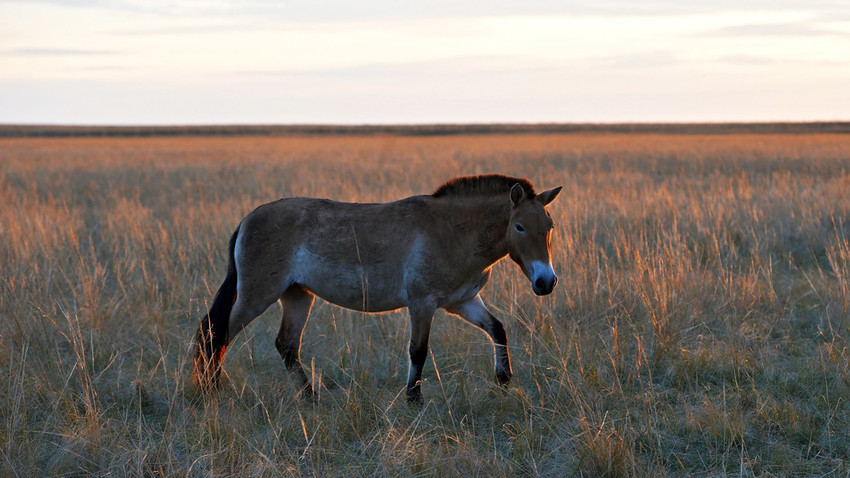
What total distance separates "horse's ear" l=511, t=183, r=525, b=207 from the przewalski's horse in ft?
0.05

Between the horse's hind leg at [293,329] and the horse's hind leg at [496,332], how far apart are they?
1152mm

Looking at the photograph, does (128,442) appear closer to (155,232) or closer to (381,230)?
(381,230)

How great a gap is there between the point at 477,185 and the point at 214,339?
2187 millimetres

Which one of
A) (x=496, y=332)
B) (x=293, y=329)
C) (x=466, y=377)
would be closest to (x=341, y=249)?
(x=293, y=329)

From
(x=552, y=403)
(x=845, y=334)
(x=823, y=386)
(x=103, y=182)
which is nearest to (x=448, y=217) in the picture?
(x=552, y=403)

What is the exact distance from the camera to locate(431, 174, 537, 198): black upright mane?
204 inches

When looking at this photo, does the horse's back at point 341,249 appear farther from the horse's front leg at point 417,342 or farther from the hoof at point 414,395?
the hoof at point 414,395

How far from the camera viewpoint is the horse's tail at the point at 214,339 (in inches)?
203

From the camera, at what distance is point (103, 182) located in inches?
835

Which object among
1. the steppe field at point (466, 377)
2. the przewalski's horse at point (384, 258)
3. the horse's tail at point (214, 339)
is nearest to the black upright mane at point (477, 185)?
the przewalski's horse at point (384, 258)

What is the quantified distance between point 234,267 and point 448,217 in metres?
1.68

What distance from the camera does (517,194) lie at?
4.84 metres

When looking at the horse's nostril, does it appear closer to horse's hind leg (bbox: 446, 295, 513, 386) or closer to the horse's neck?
the horse's neck

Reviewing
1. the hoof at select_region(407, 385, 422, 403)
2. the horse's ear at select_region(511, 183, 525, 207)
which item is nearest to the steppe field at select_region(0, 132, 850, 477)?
the hoof at select_region(407, 385, 422, 403)
